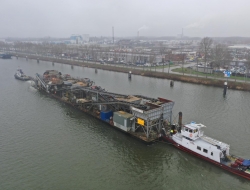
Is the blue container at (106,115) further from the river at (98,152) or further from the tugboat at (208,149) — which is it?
the tugboat at (208,149)

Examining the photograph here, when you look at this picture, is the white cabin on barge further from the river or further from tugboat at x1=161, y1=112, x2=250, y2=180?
the river

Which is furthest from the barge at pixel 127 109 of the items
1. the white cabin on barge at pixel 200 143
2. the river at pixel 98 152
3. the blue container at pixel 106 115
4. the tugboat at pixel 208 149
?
the white cabin on barge at pixel 200 143

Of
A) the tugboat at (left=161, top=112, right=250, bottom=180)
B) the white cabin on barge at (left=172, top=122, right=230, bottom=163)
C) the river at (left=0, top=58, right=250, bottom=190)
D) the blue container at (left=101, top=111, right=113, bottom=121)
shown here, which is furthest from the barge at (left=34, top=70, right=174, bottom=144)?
the white cabin on barge at (left=172, top=122, right=230, bottom=163)

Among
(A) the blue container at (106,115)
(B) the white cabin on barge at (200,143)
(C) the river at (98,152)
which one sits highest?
(A) the blue container at (106,115)

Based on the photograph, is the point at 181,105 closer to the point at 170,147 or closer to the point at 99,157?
the point at 170,147

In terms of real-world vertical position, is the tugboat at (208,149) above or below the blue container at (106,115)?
below

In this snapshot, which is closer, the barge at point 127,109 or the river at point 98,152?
the river at point 98,152

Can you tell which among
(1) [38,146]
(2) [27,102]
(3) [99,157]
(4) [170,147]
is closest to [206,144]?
(4) [170,147]
